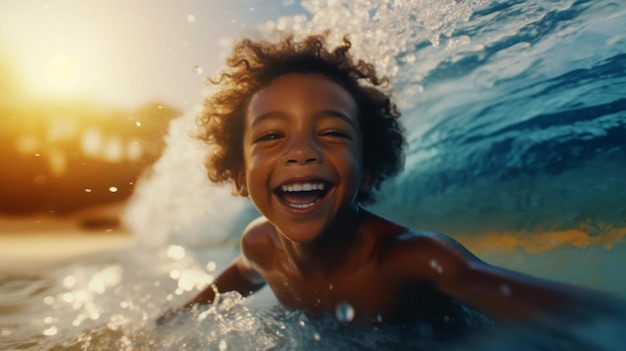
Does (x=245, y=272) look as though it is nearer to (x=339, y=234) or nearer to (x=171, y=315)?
(x=171, y=315)

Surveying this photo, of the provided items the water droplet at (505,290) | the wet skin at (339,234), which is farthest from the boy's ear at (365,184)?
the water droplet at (505,290)

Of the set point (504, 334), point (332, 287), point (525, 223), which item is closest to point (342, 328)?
point (332, 287)

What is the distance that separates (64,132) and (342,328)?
10685mm

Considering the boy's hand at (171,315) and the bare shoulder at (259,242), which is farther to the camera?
the bare shoulder at (259,242)

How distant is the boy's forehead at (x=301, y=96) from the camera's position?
2.43m

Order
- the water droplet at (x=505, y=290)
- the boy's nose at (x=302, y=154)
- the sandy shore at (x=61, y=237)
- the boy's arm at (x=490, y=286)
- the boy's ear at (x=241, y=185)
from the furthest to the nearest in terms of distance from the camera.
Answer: the sandy shore at (x=61, y=237)
the boy's ear at (x=241, y=185)
the boy's nose at (x=302, y=154)
the water droplet at (x=505, y=290)
the boy's arm at (x=490, y=286)

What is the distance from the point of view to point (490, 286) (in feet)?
6.49

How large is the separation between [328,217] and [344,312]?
68cm

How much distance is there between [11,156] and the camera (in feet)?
36.5

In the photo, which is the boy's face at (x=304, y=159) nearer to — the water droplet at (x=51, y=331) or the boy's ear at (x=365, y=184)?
the boy's ear at (x=365, y=184)

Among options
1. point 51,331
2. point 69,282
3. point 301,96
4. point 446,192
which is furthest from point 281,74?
point 446,192

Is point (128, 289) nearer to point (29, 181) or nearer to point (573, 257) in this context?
point (573, 257)

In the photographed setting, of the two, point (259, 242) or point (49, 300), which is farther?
point (49, 300)

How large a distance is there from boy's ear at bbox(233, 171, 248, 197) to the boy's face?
0.66 m
